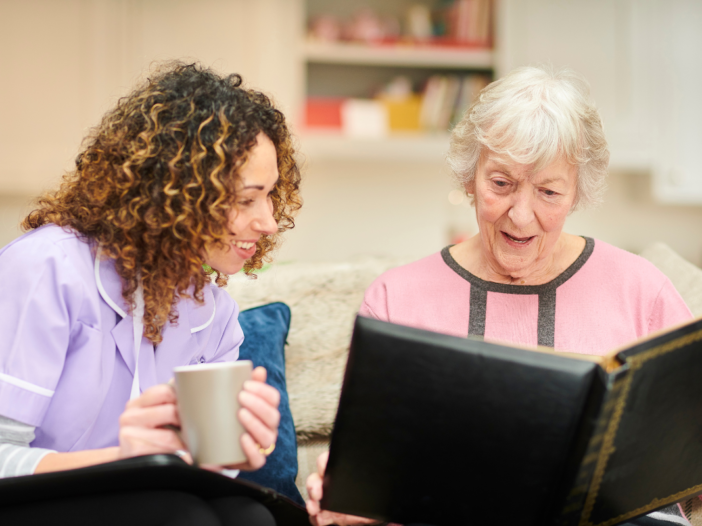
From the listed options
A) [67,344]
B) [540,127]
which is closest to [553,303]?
[540,127]

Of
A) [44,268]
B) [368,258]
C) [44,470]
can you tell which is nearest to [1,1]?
[368,258]

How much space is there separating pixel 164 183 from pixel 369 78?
91.3 inches

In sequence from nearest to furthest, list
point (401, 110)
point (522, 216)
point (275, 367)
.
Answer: point (522, 216), point (275, 367), point (401, 110)

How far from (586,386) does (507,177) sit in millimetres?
513

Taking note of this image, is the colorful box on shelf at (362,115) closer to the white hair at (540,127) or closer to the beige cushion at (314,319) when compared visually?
the beige cushion at (314,319)

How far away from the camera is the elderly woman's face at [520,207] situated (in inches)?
42.7

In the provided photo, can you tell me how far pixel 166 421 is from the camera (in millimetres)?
729

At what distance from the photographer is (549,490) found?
708 millimetres

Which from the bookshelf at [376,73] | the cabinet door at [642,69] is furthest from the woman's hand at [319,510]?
the cabinet door at [642,69]

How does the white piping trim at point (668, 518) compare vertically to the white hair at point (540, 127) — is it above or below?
below

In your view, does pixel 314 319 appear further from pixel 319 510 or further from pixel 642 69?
pixel 642 69

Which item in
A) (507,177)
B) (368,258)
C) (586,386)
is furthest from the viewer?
(368,258)

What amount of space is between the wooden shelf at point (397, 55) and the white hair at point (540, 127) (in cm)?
168

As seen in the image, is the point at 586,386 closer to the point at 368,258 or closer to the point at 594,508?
the point at 594,508
